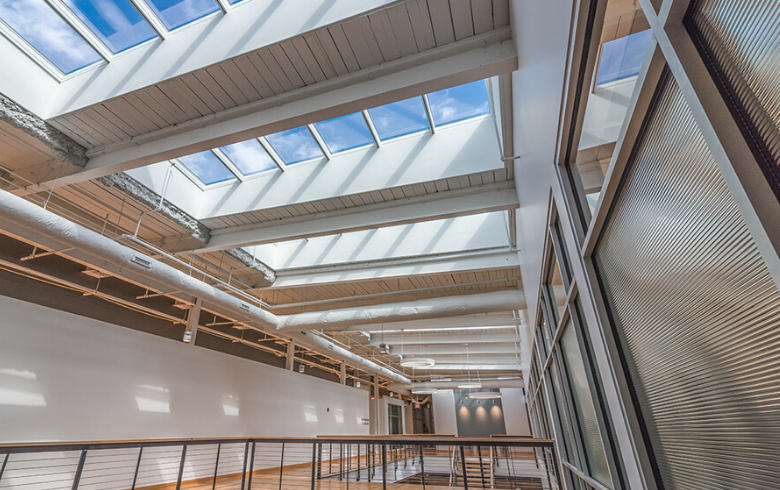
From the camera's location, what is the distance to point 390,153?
4777 millimetres

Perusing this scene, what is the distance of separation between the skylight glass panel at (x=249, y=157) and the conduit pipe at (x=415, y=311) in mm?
3280

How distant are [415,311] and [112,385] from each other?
5.27 m

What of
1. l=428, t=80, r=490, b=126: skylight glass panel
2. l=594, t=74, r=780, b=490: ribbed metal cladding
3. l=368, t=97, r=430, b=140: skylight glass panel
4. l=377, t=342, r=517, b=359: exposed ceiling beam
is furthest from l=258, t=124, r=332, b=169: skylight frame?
l=377, t=342, r=517, b=359: exposed ceiling beam

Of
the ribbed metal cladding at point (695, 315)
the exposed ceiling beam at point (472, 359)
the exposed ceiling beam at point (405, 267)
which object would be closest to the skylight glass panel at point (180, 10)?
the ribbed metal cladding at point (695, 315)

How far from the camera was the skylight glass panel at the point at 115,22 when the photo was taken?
3.50m

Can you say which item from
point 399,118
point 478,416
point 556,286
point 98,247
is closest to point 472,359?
point 478,416

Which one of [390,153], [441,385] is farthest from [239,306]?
[441,385]

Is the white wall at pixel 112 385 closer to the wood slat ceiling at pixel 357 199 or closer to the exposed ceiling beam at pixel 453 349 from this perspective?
the wood slat ceiling at pixel 357 199

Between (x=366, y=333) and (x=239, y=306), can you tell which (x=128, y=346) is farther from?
(x=366, y=333)

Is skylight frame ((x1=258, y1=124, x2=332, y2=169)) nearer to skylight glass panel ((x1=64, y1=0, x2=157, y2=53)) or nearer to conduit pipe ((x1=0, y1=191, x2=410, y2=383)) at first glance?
Answer: skylight glass panel ((x1=64, y1=0, x2=157, y2=53))

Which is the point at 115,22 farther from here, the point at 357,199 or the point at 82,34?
the point at 357,199

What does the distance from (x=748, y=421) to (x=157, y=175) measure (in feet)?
19.1

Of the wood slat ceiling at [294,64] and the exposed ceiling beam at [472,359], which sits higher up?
the wood slat ceiling at [294,64]

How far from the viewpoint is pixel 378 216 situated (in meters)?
4.91
